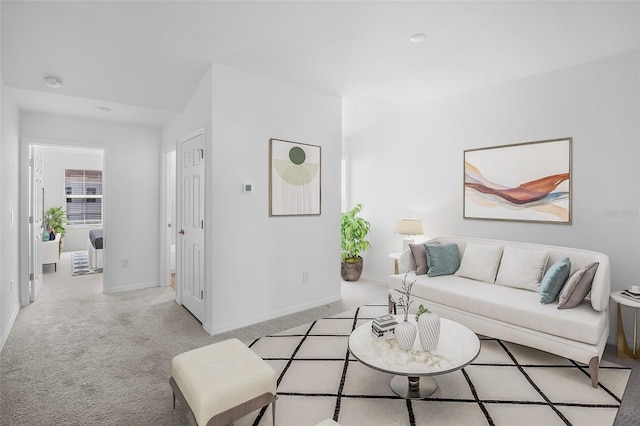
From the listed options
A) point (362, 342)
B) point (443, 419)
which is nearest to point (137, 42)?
point (362, 342)

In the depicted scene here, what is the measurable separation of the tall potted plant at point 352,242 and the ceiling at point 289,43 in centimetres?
207

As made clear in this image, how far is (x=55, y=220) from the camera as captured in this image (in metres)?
7.34

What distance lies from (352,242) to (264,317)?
2.10 m

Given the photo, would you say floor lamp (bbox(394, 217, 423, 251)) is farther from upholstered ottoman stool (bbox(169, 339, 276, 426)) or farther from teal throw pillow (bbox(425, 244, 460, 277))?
upholstered ottoman stool (bbox(169, 339, 276, 426))

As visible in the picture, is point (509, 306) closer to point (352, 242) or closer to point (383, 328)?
point (383, 328)

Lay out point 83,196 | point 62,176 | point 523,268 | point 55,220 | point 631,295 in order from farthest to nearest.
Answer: point 83,196, point 62,176, point 55,220, point 523,268, point 631,295

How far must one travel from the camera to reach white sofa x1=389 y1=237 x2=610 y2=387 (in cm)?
243

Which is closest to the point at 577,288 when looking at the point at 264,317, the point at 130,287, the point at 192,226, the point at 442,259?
the point at 442,259

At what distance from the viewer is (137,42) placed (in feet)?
9.64

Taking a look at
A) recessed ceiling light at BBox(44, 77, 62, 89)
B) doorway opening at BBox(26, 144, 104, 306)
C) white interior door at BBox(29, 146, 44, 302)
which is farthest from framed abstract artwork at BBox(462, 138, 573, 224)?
doorway opening at BBox(26, 144, 104, 306)

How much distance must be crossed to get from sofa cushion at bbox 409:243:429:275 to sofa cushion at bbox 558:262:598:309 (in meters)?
1.32

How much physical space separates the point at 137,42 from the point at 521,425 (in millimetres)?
3982

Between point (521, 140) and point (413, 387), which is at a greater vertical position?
point (521, 140)

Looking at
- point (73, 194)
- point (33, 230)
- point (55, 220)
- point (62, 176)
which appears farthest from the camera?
point (73, 194)
